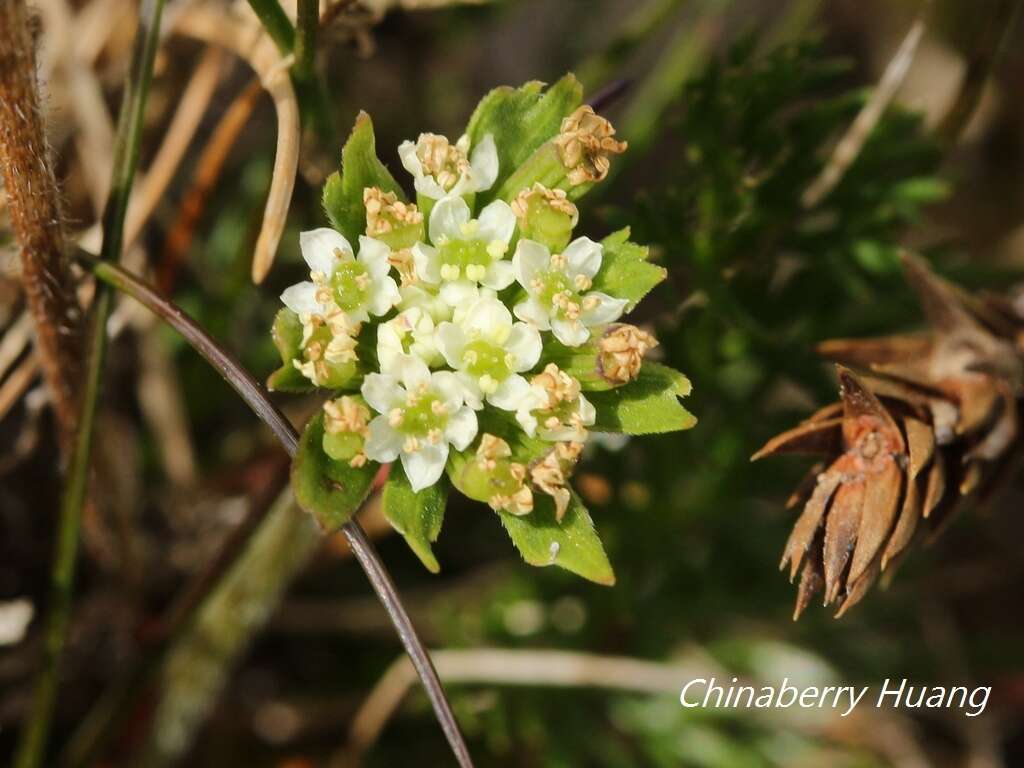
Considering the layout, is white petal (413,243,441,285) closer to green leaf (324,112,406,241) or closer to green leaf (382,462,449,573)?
green leaf (324,112,406,241)

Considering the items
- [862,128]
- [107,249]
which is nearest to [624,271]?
[107,249]

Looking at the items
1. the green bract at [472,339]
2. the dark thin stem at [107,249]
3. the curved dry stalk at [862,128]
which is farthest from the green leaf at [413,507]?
the curved dry stalk at [862,128]

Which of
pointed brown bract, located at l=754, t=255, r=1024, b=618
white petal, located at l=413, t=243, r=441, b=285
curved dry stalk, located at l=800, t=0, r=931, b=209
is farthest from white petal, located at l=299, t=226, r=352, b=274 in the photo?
curved dry stalk, located at l=800, t=0, r=931, b=209

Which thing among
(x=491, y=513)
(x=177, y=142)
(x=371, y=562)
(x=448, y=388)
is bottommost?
(x=491, y=513)

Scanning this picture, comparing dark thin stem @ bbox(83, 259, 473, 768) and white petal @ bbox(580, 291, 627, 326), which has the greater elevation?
white petal @ bbox(580, 291, 627, 326)

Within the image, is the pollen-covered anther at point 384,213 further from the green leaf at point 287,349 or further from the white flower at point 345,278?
the green leaf at point 287,349

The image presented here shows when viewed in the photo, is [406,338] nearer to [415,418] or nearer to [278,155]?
[415,418]
